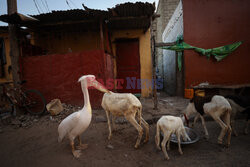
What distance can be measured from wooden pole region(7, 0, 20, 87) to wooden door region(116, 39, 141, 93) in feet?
15.8

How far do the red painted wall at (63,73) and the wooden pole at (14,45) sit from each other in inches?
9.6

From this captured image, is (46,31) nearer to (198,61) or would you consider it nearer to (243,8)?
(198,61)

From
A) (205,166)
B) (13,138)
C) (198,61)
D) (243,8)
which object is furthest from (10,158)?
(243,8)

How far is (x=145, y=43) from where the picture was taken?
7.23m

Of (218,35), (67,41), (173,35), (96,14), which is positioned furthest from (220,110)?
(67,41)

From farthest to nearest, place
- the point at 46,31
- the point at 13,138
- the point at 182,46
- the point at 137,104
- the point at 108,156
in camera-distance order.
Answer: the point at 46,31
the point at 182,46
the point at 13,138
the point at 137,104
the point at 108,156

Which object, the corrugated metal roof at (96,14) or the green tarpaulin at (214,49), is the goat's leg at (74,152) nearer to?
the corrugated metal roof at (96,14)

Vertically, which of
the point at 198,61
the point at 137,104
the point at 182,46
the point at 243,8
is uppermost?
the point at 243,8

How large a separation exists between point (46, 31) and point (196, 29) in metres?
8.43

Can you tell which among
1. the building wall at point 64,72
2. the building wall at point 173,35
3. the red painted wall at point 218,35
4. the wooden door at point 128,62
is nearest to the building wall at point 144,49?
the wooden door at point 128,62

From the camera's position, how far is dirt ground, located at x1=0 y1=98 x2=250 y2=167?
2.30 meters

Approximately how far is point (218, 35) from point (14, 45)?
10043mm

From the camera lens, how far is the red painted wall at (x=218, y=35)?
250 inches

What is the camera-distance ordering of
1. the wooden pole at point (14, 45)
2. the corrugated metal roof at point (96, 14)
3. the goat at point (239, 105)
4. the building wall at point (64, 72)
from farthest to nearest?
the building wall at point (64, 72) → the wooden pole at point (14, 45) → the corrugated metal roof at point (96, 14) → the goat at point (239, 105)
